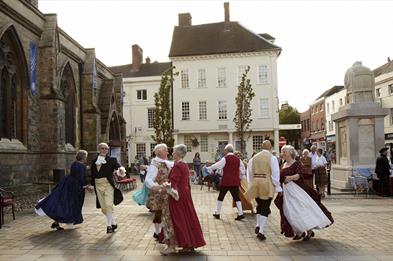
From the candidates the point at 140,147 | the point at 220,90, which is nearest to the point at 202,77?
the point at 220,90

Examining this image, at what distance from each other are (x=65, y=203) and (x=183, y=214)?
3.86 meters

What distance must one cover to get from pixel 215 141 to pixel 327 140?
71.6 feet

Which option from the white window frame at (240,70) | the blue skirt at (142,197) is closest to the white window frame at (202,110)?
the white window frame at (240,70)

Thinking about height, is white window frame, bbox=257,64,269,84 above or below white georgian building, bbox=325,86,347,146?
above

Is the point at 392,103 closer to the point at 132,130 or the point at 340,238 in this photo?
the point at 132,130

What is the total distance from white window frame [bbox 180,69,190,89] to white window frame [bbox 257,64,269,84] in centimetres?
716

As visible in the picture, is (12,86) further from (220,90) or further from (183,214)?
(220,90)

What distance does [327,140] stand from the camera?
2389 inches

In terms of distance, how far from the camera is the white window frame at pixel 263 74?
Answer: 4472cm

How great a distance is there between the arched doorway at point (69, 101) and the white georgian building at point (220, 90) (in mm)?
20998

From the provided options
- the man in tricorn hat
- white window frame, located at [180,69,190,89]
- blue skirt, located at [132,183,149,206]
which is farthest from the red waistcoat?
white window frame, located at [180,69,190,89]

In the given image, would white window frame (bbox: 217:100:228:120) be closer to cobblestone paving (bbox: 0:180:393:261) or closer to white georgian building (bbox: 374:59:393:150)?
white georgian building (bbox: 374:59:393:150)

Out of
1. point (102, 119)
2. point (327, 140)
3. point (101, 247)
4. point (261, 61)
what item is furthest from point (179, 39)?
point (101, 247)

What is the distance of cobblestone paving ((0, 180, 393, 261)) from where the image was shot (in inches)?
287
